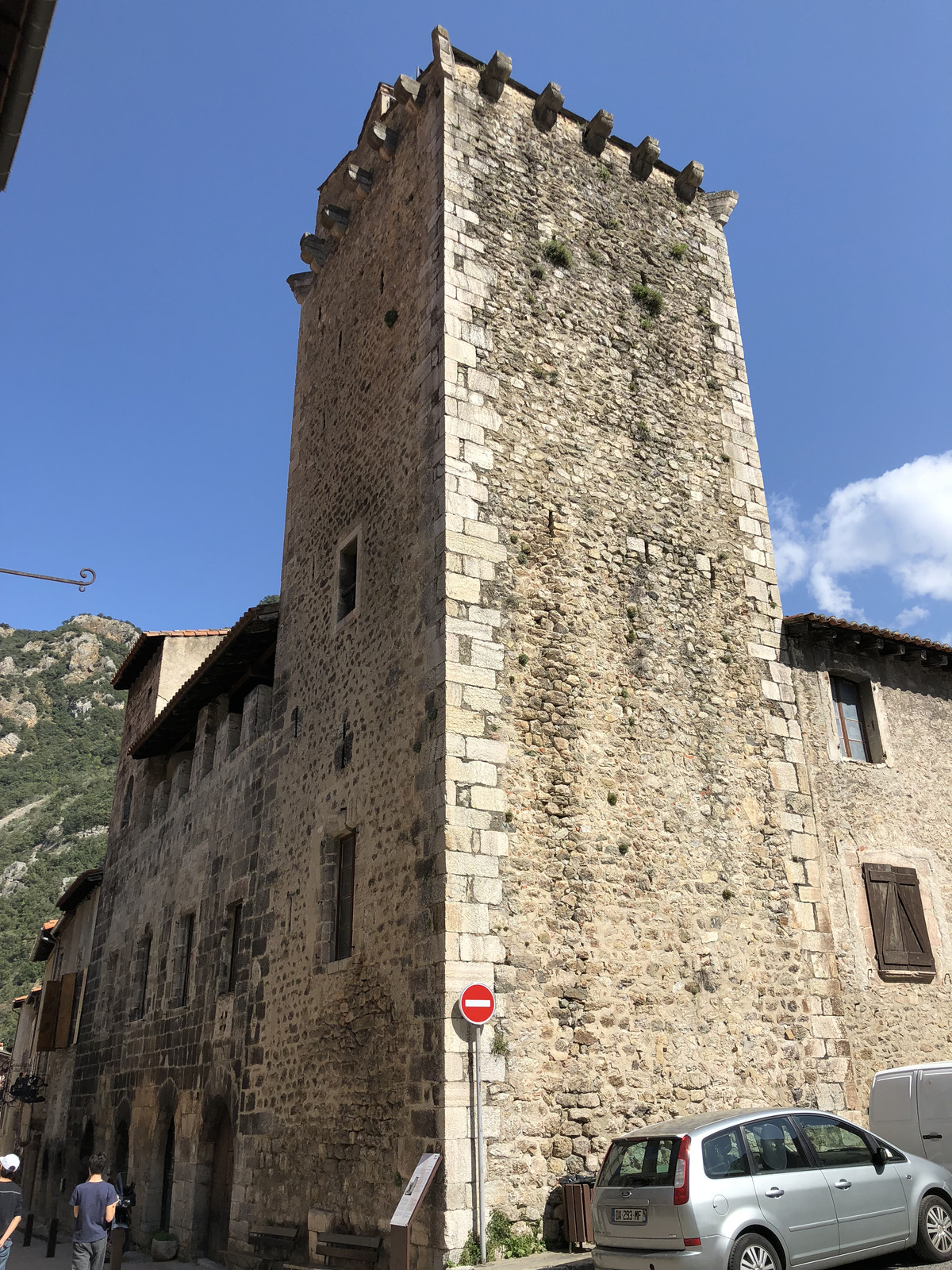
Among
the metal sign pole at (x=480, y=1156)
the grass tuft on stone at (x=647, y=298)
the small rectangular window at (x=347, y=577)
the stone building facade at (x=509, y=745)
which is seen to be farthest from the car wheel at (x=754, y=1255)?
the grass tuft on stone at (x=647, y=298)

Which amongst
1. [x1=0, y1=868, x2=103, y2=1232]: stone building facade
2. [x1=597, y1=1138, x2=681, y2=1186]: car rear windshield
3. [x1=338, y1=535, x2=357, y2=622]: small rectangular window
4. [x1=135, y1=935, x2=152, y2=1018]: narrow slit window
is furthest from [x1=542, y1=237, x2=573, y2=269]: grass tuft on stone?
[x1=0, y1=868, x2=103, y2=1232]: stone building facade

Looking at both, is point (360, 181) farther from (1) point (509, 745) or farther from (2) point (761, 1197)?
(2) point (761, 1197)

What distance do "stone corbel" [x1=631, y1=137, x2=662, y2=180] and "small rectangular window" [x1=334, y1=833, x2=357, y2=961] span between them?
374 inches

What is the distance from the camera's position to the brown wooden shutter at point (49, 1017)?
21.2 m

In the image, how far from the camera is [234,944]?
13.4 meters

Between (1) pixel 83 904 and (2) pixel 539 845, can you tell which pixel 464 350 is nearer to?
(2) pixel 539 845

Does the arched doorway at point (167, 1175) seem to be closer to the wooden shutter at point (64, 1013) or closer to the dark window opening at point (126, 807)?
the wooden shutter at point (64, 1013)

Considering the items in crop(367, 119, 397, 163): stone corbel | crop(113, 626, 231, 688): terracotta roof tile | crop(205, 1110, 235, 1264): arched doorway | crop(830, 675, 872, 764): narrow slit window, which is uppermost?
crop(367, 119, 397, 163): stone corbel

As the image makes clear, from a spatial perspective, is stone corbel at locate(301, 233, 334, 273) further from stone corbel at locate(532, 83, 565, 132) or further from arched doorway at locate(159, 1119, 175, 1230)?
arched doorway at locate(159, 1119, 175, 1230)

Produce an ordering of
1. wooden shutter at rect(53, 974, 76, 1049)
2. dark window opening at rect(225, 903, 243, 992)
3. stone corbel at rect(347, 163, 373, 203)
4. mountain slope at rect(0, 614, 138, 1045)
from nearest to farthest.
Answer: dark window opening at rect(225, 903, 243, 992) < stone corbel at rect(347, 163, 373, 203) < wooden shutter at rect(53, 974, 76, 1049) < mountain slope at rect(0, 614, 138, 1045)

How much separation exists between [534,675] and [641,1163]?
14.4 feet

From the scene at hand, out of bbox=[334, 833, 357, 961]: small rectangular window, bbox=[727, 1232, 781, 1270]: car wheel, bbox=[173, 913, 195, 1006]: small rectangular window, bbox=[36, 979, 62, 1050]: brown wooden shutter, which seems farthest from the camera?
bbox=[36, 979, 62, 1050]: brown wooden shutter

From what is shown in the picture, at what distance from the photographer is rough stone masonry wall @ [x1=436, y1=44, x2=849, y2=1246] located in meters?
8.44

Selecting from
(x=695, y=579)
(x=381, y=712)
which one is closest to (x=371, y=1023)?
(x=381, y=712)
